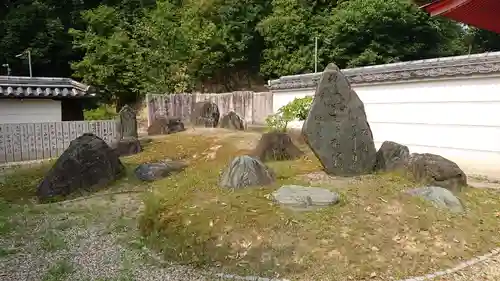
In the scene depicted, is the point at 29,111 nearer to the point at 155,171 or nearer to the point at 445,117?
the point at 155,171

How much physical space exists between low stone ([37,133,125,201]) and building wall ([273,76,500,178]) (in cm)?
773

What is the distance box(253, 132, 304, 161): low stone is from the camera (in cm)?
1029

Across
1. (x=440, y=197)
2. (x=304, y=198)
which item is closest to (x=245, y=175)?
(x=304, y=198)

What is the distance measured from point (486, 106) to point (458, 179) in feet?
10.6

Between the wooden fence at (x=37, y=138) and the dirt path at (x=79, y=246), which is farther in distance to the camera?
the wooden fence at (x=37, y=138)

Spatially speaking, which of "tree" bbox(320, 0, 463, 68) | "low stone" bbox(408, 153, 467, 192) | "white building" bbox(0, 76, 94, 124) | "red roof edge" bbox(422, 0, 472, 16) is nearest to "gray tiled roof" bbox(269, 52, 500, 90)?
"low stone" bbox(408, 153, 467, 192)

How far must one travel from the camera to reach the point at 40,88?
13.5 m

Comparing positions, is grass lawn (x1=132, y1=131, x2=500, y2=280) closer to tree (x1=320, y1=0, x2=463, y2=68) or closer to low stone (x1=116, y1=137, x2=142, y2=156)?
low stone (x1=116, y1=137, x2=142, y2=156)

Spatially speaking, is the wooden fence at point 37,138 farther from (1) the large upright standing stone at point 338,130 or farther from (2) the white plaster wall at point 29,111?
(1) the large upright standing stone at point 338,130

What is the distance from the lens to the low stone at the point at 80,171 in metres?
8.33

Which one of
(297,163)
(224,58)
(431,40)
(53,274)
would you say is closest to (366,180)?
(297,163)

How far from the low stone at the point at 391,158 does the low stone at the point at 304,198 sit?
7.35 feet

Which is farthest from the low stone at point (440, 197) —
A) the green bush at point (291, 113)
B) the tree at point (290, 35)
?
the tree at point (290, 35)

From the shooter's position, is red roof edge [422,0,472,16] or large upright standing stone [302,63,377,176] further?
large upright standing stone [302,63,377,176]
